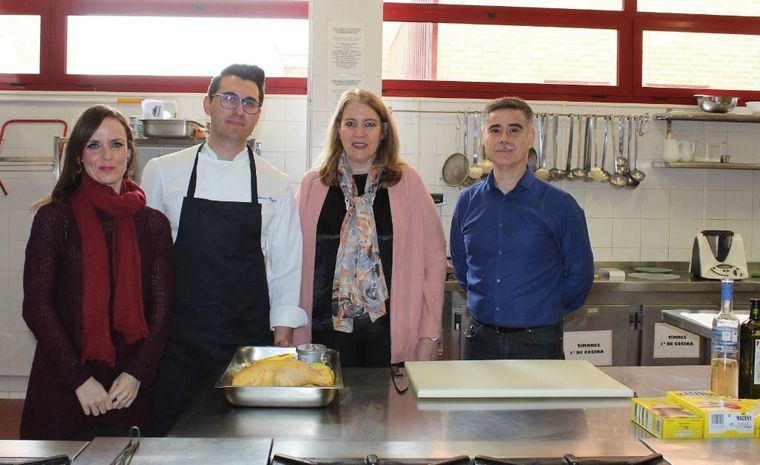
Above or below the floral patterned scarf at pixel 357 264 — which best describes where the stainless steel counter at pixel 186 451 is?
below

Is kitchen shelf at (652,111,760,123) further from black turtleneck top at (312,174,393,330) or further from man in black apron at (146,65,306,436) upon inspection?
man in black apron at (146,65,306,436)

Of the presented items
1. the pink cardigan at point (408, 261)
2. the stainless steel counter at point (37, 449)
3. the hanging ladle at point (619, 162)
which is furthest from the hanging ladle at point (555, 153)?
the stainless steel counter at point (37, 449)

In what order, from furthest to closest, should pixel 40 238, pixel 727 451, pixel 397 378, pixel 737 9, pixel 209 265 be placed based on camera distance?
pixel 737 9 < pixel 209 265 < pixel 40 238 < pixel 397 378 < pixel 727 451

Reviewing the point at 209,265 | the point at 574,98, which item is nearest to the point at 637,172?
the point at 574,98

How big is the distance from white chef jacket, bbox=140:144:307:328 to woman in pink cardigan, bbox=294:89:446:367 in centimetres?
10

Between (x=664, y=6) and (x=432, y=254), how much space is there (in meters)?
3.20

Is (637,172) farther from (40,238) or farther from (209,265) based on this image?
(40,238)

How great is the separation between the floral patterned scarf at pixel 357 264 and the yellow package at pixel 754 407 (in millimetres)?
1231

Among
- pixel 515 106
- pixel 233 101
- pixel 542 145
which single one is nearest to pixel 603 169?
pixel 542 145

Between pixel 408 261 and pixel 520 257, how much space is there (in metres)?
0.40

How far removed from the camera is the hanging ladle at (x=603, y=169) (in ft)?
14.9

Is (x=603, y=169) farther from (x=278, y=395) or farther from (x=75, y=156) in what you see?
(x=278, y=395)

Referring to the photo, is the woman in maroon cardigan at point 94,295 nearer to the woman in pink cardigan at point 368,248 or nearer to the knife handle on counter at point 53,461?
the woman in pink cardigan at point 368,248

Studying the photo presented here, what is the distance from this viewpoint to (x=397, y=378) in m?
1.79
